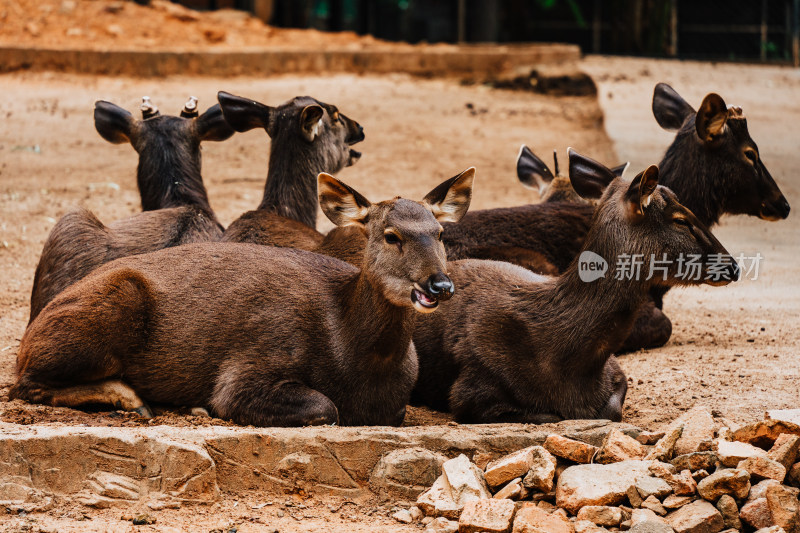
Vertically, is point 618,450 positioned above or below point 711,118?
below

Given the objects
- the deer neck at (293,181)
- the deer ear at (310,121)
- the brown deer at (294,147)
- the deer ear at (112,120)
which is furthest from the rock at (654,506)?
the deer ear at (112,120)

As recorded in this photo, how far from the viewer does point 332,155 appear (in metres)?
8.87

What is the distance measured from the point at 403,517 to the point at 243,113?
4.41 m

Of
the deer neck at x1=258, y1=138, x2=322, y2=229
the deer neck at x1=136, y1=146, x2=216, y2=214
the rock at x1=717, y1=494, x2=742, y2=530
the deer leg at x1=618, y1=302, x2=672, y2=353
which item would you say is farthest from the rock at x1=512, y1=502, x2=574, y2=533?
the deer neck at x1=136, y1=146, x2=216, y2=214

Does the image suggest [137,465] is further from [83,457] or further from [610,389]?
[610,389]

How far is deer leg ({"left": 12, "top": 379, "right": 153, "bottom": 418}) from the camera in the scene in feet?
19.7

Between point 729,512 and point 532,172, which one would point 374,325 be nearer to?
point 729,512

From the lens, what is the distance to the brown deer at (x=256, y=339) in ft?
19.2

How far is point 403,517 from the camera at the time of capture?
199 inches

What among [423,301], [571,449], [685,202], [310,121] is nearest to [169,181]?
[310,121]

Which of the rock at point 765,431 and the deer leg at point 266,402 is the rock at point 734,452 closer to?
the rock at point 765,431

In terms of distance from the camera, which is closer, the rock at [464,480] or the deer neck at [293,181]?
the rock at [464,480]

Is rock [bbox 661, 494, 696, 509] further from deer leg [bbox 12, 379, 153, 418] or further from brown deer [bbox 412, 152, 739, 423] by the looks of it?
deer leg [bbox 12, 379, 153, 418]

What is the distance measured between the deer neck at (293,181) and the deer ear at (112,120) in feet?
3.91
